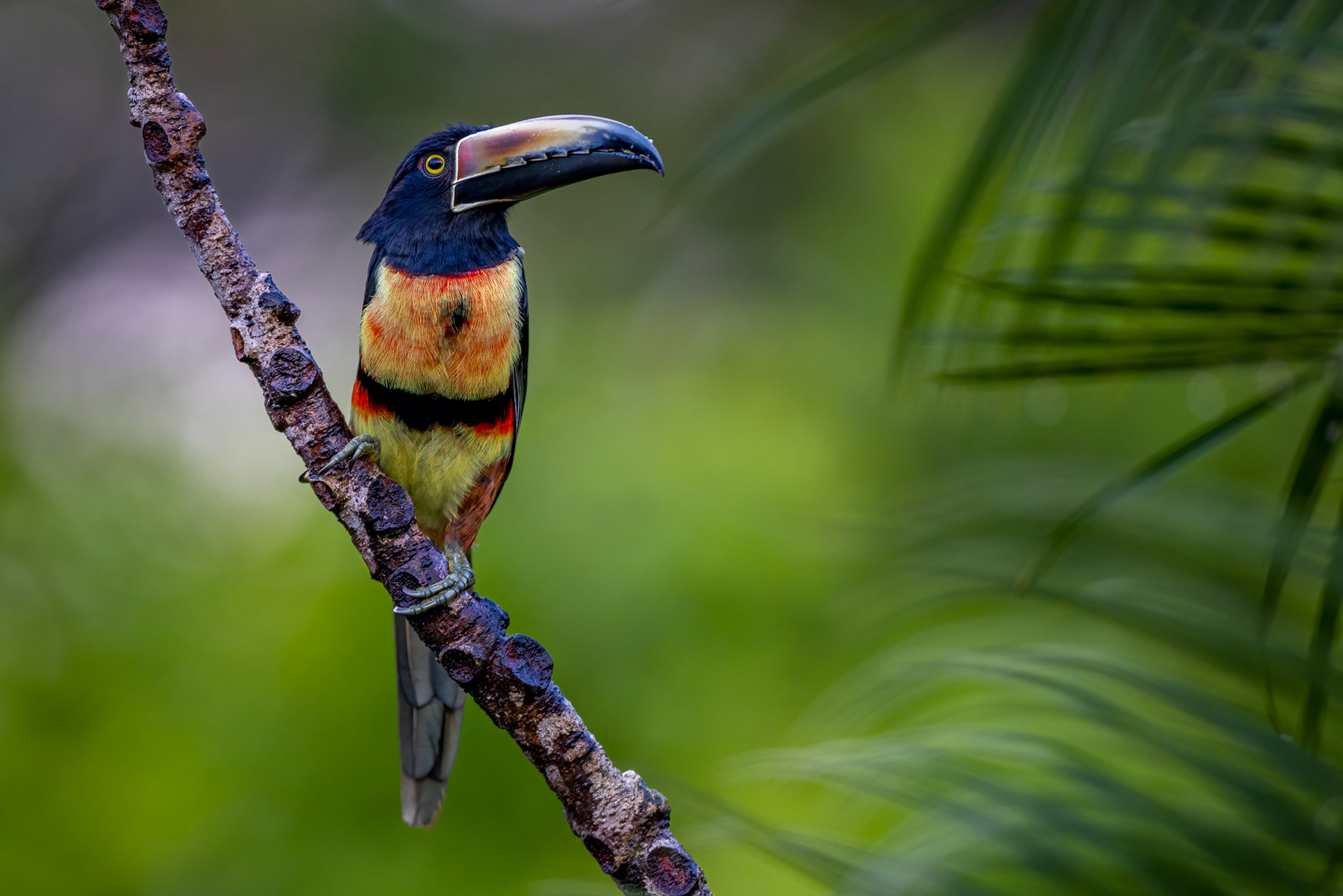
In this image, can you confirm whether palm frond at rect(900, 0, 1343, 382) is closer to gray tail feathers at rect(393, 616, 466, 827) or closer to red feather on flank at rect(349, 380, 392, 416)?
red feather on flank at rect(349, 380, 392, 416)

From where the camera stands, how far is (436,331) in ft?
5.69

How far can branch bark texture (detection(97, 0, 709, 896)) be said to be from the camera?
1159 millimetres

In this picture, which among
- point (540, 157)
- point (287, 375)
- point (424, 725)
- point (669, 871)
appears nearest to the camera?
point (669, 871)

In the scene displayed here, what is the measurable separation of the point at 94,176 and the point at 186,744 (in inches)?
144

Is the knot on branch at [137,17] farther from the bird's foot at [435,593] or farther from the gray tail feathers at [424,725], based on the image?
the gray tail feathers at [424,725]

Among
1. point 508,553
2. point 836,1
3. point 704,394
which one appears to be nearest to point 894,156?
point 836,1

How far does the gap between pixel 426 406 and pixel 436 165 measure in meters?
0.43

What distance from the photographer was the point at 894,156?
19.3 feet

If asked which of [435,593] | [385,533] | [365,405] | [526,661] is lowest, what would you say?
[526,661]

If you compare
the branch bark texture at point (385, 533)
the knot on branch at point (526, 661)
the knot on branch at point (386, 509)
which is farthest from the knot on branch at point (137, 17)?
the knot on branch at point (526, 661)

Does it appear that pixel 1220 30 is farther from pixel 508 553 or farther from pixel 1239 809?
pixel 508 553

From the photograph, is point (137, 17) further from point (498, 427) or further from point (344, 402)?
point (344, 402)

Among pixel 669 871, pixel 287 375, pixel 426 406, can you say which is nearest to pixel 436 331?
pixel 426 406

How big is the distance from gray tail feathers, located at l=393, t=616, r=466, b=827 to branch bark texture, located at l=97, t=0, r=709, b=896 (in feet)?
2.10
